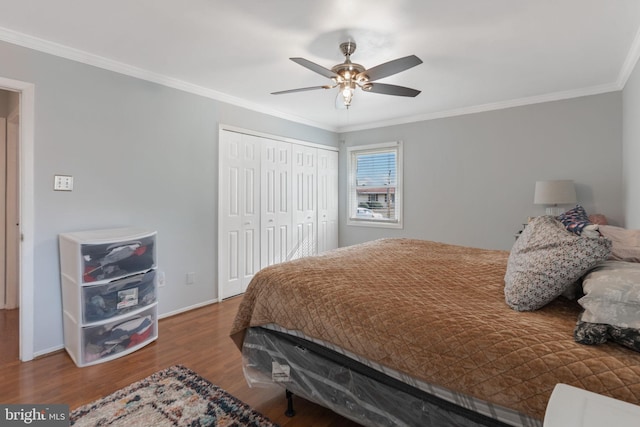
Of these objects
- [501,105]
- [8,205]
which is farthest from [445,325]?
[8,205]

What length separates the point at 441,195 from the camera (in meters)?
4.54

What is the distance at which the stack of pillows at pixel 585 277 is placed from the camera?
1.01m

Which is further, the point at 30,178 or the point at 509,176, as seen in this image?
the point at 509,176

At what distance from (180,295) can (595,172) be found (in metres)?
4.74

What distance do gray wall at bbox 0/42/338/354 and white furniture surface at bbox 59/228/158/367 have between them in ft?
0.57

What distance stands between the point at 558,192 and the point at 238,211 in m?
3.63

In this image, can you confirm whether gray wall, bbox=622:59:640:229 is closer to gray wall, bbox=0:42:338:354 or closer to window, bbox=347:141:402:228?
window, bbox=347:141:402:228

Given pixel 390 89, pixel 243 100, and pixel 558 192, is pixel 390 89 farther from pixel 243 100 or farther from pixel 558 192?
pixel 558 192

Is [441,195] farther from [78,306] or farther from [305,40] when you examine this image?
[78,306]

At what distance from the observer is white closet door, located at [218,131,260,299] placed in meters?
3.82

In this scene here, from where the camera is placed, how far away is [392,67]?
2.21 metres

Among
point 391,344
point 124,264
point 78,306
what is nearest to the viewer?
point 391,344

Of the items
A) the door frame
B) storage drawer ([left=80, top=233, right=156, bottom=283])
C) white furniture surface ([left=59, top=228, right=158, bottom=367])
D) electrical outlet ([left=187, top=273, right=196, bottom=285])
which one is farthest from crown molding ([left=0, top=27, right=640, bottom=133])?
electrical outlet ([left=187, top=273, right=196, bottom=285])

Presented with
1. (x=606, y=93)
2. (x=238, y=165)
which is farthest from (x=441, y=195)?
(x=238, y=165)
